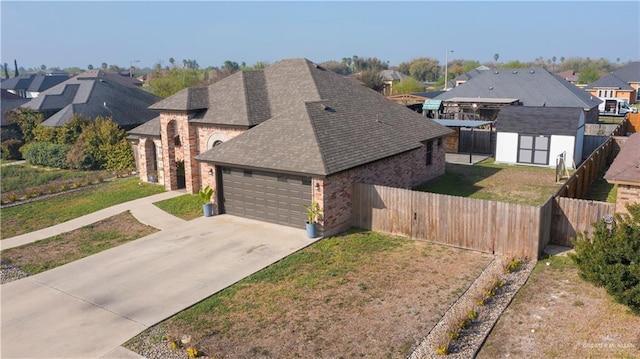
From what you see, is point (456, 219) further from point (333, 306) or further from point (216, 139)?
point (216, 139)


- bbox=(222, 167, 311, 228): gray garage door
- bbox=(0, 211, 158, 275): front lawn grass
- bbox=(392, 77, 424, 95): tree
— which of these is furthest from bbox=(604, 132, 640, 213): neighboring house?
bbox=(392, 77, 424, 95): tree

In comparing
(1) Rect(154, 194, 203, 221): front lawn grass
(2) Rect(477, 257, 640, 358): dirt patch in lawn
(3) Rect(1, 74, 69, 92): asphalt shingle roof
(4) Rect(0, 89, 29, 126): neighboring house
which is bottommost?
(2) Rect(477, 257, 640, 358): dirt patch in lawn

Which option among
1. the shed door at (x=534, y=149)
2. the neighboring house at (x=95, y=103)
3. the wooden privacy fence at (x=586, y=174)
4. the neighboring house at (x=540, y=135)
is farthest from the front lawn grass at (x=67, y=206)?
the shed door at (x=534, y=149)

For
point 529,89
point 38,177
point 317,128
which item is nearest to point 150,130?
point 317,128

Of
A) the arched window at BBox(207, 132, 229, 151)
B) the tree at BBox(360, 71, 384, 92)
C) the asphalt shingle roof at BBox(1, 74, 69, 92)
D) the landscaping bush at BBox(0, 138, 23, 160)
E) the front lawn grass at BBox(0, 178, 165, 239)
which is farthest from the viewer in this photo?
the asphalt shingle roof at BBox(1, 74, 69, 92)

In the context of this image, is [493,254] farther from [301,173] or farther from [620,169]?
[301,173]

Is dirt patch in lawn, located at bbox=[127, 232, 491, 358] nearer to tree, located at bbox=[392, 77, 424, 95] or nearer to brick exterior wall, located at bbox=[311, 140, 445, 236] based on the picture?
brick exterior wall, located at bbox=[311, 140, 445, 236]

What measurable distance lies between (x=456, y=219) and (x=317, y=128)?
22.2 feet

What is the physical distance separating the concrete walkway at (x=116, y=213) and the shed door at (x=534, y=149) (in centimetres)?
2120

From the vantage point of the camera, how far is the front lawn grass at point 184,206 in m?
21.1

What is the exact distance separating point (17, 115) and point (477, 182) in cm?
4309

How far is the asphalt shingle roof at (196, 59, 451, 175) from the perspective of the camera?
60.5ft

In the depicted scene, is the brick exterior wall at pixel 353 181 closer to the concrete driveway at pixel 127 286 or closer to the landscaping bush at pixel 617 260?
the concrete driveway at pixel 127 286

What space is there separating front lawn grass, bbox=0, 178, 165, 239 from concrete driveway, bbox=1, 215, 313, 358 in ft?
21.0
